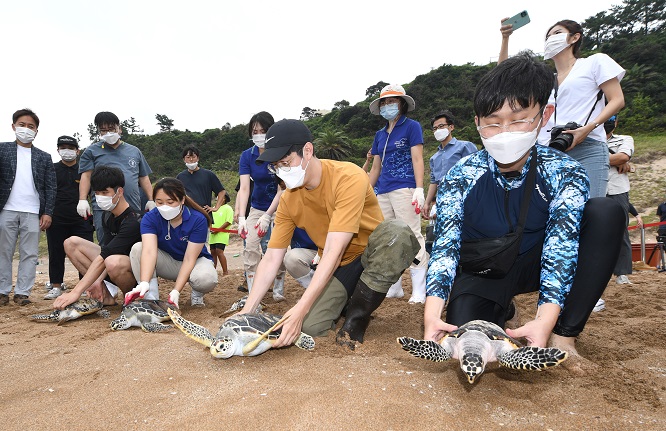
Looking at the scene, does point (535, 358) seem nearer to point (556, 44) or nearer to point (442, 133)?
point (556, 44)

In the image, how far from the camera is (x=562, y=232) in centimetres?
Answer: 153

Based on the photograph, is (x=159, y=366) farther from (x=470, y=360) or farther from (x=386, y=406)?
(x=470, y=360)

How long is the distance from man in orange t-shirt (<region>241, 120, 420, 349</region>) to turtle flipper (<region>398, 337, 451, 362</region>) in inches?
24.3

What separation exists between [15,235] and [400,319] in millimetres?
3557

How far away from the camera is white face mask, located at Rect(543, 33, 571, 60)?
7.61 feet

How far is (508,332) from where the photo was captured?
139 cm

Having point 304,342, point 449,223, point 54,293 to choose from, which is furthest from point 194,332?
point 54,293

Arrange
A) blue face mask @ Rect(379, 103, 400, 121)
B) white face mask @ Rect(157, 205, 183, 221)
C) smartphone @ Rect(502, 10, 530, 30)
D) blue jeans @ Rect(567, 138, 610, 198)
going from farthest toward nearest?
blue face mask @ Rect(379, 103, 400, 121)
white face mask @ Rect(157, 205, 183, 221)
smartphone @ Rect(502, 10, 530, 30)
blue jeans @ Rect(567, 138, 610, 198)

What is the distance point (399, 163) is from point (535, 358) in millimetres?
2346

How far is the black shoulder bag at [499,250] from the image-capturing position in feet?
5.23

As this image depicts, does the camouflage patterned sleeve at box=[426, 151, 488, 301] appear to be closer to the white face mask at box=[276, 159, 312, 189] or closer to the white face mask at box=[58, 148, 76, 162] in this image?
the white face mask at box=[276, 159, 312, 189]

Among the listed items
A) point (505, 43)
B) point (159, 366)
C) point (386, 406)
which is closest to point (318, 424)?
point (386, 406)

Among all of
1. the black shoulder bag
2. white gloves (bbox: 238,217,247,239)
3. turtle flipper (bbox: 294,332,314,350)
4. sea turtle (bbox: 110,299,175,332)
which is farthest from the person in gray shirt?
the black shoulder bag

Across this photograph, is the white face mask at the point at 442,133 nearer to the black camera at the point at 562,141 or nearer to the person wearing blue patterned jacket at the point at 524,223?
the black camera at the point at 562,141
